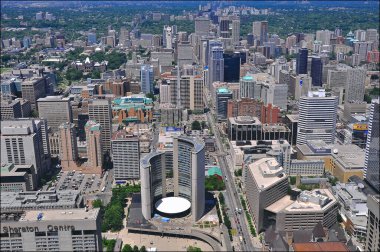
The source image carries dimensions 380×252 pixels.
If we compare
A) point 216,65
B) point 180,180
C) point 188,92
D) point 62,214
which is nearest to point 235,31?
point 216,65

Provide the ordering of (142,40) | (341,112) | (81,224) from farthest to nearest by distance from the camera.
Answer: (142,40)
(341,112)
(81,224)

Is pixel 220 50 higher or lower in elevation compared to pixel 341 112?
higher

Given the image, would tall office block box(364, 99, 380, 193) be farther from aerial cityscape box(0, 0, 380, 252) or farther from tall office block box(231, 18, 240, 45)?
tall office block box(231, 18, 240, 45)

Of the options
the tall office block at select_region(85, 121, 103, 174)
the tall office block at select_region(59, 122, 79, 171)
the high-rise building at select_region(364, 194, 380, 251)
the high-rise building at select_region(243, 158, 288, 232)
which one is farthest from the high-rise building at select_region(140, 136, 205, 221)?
the high-rise building at select_region(364, 194, 380, 251)

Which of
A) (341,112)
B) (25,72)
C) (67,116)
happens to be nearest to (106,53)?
(25,72)

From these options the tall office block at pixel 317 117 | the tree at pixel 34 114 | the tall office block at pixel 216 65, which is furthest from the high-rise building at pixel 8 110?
the tall office block at pixel 317 117

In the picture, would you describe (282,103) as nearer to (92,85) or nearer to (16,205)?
(92,85)

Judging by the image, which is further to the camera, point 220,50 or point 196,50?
point 196,50
